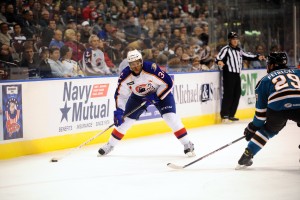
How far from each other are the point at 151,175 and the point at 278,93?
1.34m

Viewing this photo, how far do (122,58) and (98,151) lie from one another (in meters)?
3.19

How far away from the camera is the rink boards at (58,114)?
20.9ft

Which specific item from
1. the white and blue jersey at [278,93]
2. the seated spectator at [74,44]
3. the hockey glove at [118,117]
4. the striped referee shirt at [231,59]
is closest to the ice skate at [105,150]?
the hockey glove at [118,117]

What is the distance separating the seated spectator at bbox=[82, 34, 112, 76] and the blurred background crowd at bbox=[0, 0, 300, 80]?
0.02 metres

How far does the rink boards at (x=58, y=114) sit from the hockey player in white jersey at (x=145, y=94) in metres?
0.79

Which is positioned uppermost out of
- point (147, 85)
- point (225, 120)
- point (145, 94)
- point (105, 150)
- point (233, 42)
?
point (233, 42)

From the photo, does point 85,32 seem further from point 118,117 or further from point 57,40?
point 118,117

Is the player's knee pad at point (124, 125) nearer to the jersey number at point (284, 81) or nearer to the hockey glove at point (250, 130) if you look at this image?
the hockey glove at point (250, 130)

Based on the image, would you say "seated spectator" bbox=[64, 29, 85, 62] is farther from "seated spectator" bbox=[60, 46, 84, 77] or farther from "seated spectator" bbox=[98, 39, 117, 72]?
"seated spectator" bbox=[98, 39, 117, 72]

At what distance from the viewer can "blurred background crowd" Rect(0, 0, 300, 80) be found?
777 centimetres

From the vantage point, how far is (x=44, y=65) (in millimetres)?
7734

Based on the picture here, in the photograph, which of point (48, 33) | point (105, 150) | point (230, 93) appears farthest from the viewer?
point (230, 93)

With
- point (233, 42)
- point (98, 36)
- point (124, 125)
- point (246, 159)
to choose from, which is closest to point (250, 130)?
point (246, 159)

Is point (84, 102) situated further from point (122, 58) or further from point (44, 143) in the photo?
point (122, 58)
